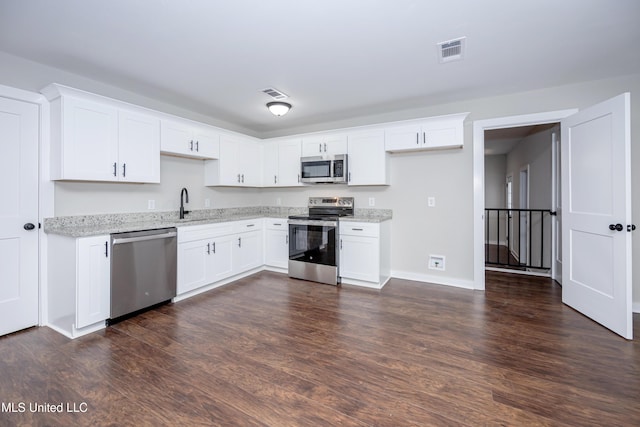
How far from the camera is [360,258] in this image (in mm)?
3922

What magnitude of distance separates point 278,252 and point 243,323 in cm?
188

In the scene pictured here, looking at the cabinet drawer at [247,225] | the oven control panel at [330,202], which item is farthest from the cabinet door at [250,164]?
the oven control panel at [330,202]

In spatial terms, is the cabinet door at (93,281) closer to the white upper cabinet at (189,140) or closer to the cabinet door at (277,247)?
the white upper cabinet at (189,140)

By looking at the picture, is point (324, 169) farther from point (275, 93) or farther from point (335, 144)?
point (275, 93)

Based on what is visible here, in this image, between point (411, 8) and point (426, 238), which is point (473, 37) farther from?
point (426, 238)

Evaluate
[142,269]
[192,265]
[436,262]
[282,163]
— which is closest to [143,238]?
[142,269]

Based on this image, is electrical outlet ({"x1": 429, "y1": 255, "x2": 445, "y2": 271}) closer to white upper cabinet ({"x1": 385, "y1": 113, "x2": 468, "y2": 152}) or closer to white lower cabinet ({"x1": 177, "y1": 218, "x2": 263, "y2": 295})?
white upper cabinet ({"x1": 385, "y1": 113, "x2": 468, "y2": 152})

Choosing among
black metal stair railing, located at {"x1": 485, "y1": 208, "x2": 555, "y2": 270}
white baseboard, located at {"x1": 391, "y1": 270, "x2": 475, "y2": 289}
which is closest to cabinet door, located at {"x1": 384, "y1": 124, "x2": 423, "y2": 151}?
white baseboard, located at {"x1": 391, "y1": 270, "x2": 475, "y2": 289}

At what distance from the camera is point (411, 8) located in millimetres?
1972

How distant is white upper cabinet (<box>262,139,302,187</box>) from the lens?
4.66 m

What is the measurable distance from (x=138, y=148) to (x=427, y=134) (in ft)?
11.3

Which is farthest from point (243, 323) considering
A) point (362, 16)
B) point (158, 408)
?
point (362, 16)

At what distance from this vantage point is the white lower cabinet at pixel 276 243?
4.54 meters

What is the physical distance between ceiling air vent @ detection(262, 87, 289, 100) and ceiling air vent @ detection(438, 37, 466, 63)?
1.77 m
